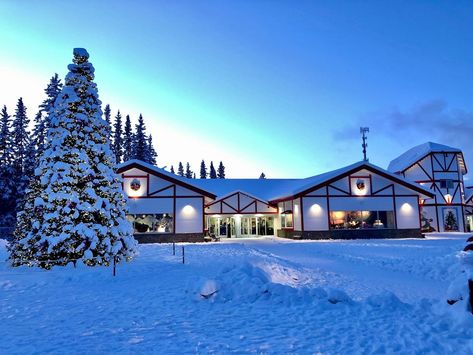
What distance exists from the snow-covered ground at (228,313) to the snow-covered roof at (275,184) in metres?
17.3

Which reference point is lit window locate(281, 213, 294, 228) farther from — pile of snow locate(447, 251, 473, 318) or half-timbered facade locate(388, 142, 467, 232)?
pile of snow locate(447, 251, 473, 318)

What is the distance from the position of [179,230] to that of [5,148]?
1051 inches

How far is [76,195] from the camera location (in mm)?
13820

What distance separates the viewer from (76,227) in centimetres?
1317

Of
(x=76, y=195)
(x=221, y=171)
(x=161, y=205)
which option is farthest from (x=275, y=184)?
(x=221, y=171)

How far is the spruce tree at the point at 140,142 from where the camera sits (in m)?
48.7

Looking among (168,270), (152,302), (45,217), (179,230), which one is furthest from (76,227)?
(179,230)

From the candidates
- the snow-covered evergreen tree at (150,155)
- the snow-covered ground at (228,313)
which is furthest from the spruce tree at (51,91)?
the snow-covered ground at (228,313)

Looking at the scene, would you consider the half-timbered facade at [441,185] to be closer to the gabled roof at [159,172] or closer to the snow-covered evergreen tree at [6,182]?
the gabled roof at [159,172]

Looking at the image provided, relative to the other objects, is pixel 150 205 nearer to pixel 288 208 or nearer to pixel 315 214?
pixel 288 208

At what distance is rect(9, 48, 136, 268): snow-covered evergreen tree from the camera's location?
13.2 metres

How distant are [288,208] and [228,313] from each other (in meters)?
25.8

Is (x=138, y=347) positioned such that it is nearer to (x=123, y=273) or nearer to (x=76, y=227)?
(x=123, y=273)

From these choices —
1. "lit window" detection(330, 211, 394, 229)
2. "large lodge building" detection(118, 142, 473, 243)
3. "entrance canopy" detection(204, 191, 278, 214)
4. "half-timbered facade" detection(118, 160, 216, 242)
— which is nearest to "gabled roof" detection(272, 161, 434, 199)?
"large lodge building" detection(118, 142, 473, 243)
